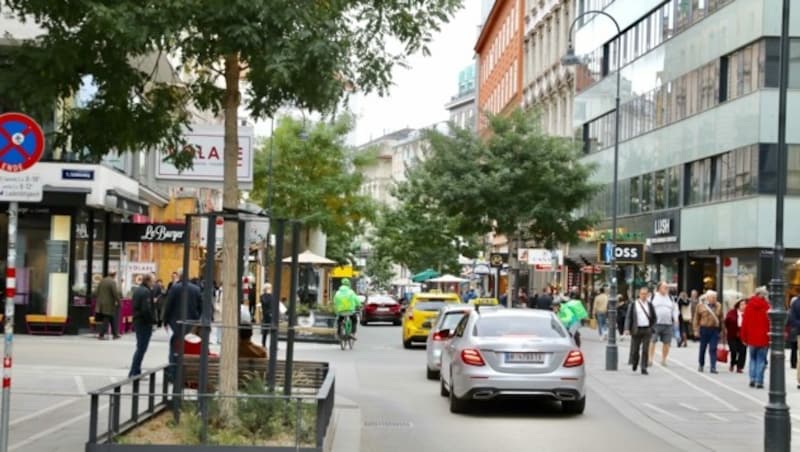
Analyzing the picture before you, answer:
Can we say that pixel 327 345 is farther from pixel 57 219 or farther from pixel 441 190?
pixel 441 190

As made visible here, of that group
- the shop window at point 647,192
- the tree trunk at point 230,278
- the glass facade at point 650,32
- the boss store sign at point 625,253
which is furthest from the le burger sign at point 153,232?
the tree trunk at point 230,278

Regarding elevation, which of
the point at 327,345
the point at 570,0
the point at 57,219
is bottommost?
the point at 327,345

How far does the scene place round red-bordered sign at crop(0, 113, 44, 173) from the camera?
11336 millimetres

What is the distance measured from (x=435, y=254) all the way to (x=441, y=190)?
4033 centimetres

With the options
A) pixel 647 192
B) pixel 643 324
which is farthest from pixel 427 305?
pixel 647 192

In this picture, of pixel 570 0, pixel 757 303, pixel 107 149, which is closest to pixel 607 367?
pixel 757 303

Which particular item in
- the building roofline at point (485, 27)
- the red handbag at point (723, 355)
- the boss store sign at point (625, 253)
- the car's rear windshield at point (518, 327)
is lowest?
the red handbag at point (723, 355)

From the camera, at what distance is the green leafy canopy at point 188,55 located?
12.4 metres

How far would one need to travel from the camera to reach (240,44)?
12.6m

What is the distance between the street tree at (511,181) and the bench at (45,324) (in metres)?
19.5

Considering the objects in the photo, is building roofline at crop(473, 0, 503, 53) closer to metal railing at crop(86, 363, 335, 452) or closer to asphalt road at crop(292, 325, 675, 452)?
asphalt road at crop(292, 325, 675, 452)

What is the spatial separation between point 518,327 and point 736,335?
10.2m

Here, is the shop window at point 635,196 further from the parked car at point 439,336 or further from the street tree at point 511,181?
the parked car at point 439,336

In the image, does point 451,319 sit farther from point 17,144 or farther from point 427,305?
point 17,144
